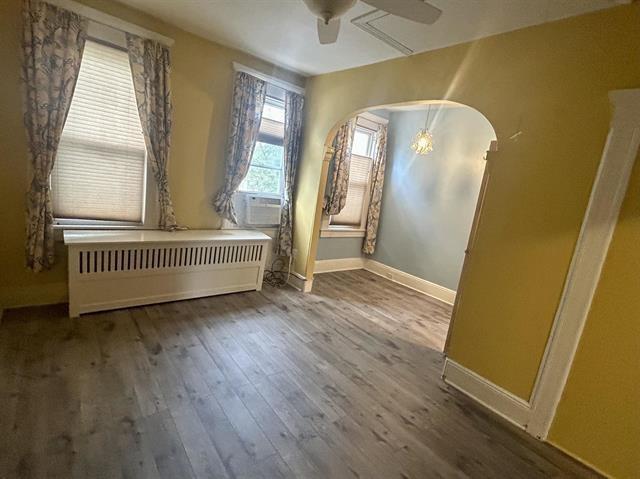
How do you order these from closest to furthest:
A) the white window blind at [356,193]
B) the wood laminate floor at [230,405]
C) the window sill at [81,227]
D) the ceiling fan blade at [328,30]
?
1. the wood laminate floor at [230,405]
2. the ceiling fan blade at [328,30]
3. the window sill at [81,227]
4. the white window blind at [356,193]

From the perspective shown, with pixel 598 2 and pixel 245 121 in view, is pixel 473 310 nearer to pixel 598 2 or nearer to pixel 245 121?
pixel 598 2

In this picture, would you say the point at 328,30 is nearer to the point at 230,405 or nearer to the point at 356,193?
the point at 230,405

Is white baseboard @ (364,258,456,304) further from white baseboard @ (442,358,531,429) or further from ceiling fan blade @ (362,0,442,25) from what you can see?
ceiling fan blade @ (362,0,442,25)

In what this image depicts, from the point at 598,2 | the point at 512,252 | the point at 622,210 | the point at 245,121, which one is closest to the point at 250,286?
the point at 245,121

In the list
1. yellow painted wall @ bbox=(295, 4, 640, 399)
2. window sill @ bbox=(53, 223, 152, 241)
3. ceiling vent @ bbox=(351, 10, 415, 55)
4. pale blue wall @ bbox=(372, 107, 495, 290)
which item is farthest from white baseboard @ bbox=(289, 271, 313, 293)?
ceiling vent @ bbox=(351, 10, 415, 55)

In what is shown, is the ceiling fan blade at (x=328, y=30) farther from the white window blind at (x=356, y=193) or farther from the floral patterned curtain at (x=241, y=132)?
the white window blind at (x=356, y=193)

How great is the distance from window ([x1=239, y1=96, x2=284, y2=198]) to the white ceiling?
56 centimetres

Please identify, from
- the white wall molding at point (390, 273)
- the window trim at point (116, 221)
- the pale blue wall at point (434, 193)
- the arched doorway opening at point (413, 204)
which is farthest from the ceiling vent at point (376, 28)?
the white wall molding at point (390, 273)

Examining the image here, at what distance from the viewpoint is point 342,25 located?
7.79 feet

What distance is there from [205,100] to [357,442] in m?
3.21

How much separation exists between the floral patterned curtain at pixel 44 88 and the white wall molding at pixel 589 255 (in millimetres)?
3568

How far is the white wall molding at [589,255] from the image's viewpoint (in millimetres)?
1654

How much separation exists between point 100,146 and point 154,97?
2.07ft

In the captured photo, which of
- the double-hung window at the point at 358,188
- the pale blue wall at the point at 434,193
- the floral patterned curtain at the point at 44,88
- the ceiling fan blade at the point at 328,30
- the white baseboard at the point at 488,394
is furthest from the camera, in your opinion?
the double-hung window at the point at 358,188
